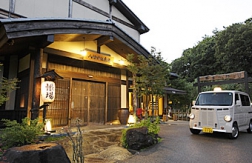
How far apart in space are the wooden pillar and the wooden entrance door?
1932 mm

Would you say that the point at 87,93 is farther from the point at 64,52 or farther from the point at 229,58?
the point at 229,58

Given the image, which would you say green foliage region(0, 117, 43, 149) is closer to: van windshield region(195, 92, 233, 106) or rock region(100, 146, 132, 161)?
rock region(100, 146, 132, 161)

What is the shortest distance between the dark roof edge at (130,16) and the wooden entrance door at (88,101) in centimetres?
580

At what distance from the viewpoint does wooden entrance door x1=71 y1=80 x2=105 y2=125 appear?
27.0 ft

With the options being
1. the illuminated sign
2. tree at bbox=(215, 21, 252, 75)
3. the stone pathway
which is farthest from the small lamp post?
tree at bbox=(215, 21, 252, 75)

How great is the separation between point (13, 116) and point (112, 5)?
28.5ft

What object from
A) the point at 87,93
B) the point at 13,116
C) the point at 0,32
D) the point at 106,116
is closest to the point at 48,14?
the point at 0,32

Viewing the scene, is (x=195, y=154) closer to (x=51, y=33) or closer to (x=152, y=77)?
(x=152, y=77)

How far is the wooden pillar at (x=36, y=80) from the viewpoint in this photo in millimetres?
6254

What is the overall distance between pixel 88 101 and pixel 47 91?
2.76 meters

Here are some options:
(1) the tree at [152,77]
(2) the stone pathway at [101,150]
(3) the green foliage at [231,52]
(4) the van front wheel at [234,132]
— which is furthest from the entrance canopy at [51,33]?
(3) the green foliage at [231,52]

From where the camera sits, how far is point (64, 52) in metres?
7.57

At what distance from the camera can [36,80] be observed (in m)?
6.43

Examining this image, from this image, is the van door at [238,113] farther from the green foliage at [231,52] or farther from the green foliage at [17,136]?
the green foliage at [231,52]
